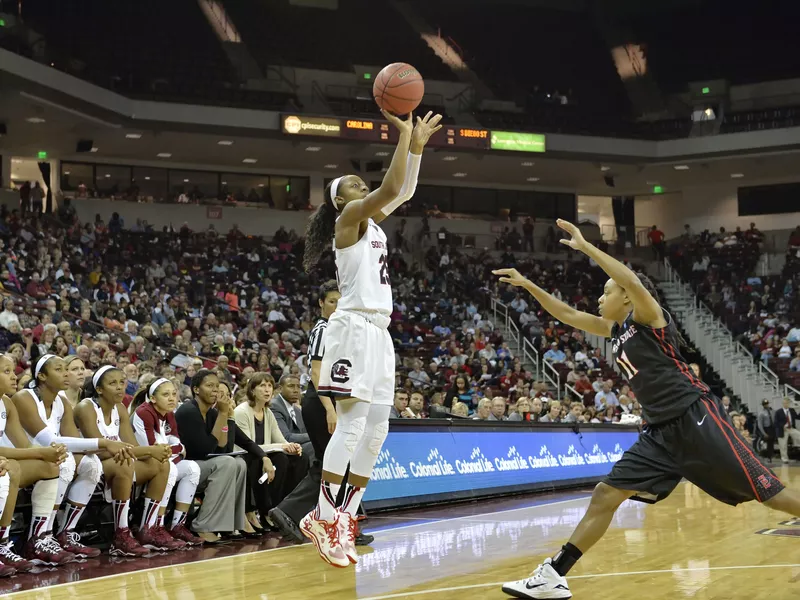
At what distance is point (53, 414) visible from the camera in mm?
6645

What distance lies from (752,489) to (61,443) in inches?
169

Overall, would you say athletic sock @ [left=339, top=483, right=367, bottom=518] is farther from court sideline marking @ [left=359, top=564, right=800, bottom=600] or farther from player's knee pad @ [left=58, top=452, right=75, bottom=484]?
player's knee pad @ [left=58, top=452, right=75, bottom=484]

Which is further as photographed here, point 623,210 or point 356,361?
point 623,210

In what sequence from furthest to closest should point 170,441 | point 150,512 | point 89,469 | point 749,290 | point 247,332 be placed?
point 749,290 < point 247,332 < point 170,441 < point 150,512 < point 89,469

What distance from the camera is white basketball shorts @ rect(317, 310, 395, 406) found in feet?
17.3

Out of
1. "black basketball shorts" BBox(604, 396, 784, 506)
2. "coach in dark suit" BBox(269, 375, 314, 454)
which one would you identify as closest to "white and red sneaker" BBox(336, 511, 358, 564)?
"black basketball shorts" BBox(604, 396, 784, 506)

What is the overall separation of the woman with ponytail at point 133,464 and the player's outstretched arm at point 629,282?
3.55 metres

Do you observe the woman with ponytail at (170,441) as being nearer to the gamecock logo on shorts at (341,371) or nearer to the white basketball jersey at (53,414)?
the white basketball jersey at (53,414)

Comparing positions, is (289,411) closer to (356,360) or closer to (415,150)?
(356,360)

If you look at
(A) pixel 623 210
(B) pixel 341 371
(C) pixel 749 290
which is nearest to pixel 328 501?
(B) pixel 341 371

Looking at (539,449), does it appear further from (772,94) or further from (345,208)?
(772,94)

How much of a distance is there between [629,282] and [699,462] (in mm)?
1017

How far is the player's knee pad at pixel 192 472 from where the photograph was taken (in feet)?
24.0

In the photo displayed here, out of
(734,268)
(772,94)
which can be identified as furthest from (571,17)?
(734,268)
